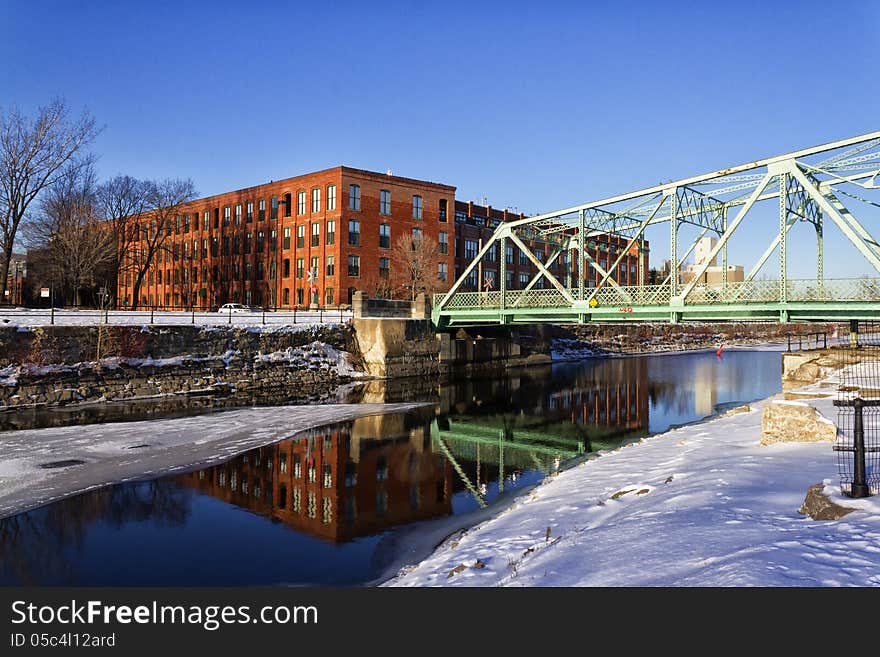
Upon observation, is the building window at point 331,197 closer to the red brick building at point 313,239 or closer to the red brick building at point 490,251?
the red brick building at point 313,239

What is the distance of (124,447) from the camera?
18.6 meters

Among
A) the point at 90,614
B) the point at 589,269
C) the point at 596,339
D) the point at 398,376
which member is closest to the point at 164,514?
the point at 90,614

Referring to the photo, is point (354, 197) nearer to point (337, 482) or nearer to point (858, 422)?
point (337, 482)

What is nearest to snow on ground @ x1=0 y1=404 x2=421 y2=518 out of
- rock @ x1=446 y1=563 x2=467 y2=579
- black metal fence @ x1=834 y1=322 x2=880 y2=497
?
rock @ x1=446 y1=563 x2=467 y2=579

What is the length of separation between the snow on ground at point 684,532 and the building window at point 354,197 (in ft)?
156

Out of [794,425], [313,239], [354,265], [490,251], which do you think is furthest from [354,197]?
[794,425]

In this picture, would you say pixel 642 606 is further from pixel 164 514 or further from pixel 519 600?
pixel 164 514

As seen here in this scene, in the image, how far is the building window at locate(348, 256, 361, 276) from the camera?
56.7 m

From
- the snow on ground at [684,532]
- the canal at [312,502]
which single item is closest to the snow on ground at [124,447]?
Result: the canal at [312,502]

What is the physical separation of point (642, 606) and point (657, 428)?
Answer: 67.9ft

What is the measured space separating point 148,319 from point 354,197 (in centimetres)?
2596

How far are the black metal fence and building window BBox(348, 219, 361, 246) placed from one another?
41.3 m

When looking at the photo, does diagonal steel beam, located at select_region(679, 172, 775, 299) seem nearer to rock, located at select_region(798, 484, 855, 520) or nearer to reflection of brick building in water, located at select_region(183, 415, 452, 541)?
reflection of brick building in water, located at select_region(183, 415, 452, 541)

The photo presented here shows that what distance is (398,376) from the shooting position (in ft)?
140
